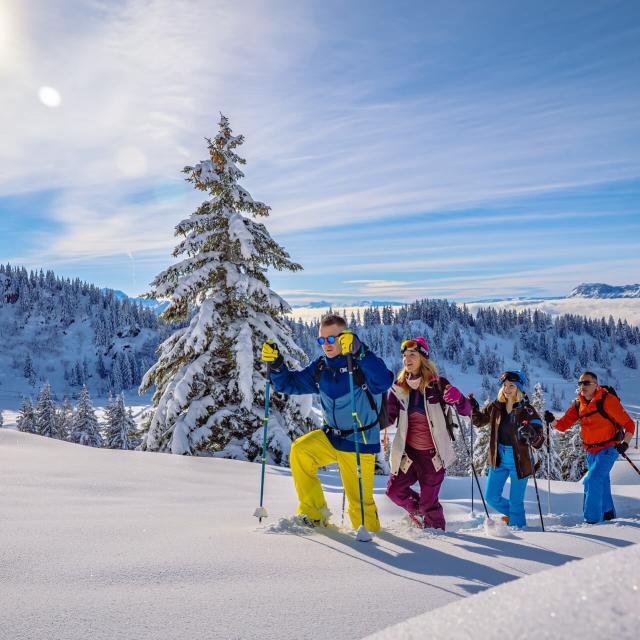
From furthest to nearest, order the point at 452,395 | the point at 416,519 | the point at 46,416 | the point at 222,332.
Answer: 1. the point at 46,416
2. the point at 222,332
3. the point at 416,519
4. the point at 452,395

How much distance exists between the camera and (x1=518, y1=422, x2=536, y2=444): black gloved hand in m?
6.05

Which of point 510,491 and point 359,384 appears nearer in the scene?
point 359,384

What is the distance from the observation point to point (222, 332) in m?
13.4

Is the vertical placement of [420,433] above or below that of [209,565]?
above

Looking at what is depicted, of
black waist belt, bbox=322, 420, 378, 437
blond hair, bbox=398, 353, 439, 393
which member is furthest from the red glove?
black waist belt, bbox=322, 420, 378, 437

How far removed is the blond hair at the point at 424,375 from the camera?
5453 millimetres

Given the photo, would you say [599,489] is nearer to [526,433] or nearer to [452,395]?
[526,433]

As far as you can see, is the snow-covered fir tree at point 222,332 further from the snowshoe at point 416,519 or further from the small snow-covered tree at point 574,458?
→ the small snow-covered tree at point 574,458

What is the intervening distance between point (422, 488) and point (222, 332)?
9.08 m

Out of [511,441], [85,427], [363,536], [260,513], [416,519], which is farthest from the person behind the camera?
[85,427]

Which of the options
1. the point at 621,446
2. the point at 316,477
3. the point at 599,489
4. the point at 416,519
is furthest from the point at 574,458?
the point at 316,477

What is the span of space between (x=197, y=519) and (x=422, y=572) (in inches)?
95.3

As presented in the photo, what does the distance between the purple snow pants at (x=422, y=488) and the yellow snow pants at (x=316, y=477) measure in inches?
31.1

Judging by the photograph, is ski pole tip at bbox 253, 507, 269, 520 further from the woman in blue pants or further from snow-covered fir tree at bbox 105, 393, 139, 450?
snow-covered fir tree at bbox 105, 393, 139, 450
